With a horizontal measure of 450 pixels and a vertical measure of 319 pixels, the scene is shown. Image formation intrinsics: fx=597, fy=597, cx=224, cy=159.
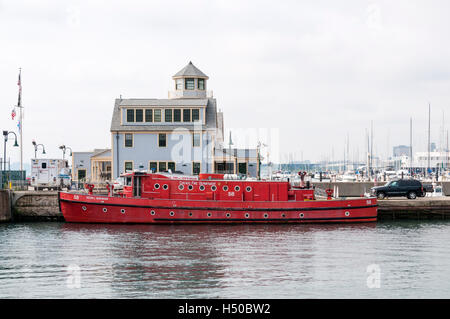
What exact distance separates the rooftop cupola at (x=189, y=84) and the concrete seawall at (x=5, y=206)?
2208 centimetres

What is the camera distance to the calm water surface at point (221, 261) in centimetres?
2020

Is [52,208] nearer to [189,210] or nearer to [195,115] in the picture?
[189,210]

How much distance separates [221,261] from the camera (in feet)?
82.2

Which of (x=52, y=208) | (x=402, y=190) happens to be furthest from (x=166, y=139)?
(x=402, y=190)

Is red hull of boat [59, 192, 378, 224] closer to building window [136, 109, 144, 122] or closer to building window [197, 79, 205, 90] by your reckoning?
building window [136, 109, 144, 122]

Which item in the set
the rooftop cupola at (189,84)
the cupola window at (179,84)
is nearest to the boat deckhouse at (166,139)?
the rooftop cupola at (189,84)

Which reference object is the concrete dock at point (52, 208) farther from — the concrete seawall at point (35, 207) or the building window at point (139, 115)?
the building window at point (139, 115)

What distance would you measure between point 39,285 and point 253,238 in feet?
45.0

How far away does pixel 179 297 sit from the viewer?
19047 mm

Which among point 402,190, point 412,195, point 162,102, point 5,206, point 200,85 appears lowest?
point 5,206

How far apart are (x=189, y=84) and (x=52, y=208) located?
21.8m

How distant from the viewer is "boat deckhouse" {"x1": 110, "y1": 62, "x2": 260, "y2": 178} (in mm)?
52312

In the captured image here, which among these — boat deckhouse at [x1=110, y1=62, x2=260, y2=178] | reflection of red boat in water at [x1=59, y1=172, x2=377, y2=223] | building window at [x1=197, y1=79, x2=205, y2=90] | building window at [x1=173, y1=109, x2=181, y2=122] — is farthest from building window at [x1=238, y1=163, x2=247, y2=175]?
reflection of red boat in water at [x1=59, y1=172, x2=377, y2=223]
